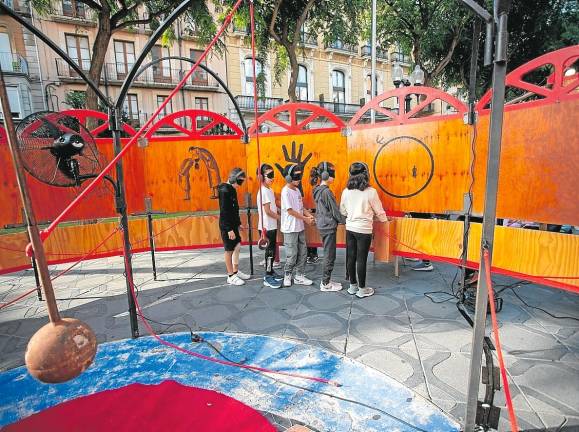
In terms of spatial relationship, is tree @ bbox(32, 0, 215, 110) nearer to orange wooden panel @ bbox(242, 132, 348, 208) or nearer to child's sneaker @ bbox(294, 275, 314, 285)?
orange wooden panel @ bbox(242, 132, 348, 208)

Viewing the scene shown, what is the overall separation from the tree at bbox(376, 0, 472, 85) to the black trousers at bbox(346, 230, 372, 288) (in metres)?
10.9

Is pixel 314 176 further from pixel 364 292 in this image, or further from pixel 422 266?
pixel 422 266

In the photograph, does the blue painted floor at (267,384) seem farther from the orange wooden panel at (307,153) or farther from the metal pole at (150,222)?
the orange wooden panel at (307,153)

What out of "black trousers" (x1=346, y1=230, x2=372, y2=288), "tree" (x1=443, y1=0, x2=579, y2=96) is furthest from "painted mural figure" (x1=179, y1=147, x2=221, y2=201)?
"tree" (x1=443, y1=0, x2=579, y2=96)

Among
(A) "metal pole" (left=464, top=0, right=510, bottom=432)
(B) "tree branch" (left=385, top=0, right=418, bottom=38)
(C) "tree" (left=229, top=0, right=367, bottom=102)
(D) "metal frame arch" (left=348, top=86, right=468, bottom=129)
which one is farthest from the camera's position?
(B) "tree branch" (left=385, top=0, right=418, bottom=38)

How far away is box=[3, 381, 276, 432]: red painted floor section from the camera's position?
2.57 m

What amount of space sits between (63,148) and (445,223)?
17.5ft

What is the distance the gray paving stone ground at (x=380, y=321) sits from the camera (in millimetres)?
3131

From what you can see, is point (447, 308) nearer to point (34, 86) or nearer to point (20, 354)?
point (20, 354)

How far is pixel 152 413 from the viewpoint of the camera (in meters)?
2.71

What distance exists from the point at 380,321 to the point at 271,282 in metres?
2.07

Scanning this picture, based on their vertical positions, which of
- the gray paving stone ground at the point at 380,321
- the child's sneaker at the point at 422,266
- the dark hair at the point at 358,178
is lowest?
the gray paving stone ground at the point at 380,321

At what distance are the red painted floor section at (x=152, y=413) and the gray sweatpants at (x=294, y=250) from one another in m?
2.98

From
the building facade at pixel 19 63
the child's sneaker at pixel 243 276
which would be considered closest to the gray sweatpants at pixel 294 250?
the child's sneaker at pixel 243 276
